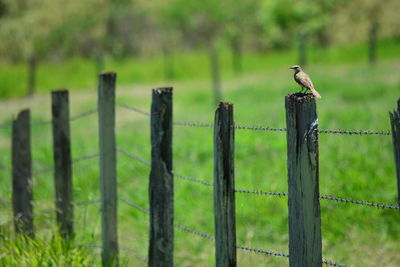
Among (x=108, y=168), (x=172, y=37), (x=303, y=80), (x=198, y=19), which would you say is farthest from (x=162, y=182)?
(x=198, y=19)

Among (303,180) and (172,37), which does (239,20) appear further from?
(303,180)

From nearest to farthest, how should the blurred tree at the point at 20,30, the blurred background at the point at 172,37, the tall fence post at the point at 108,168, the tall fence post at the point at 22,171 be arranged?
the tall fence post at the point at 108,168
the tall fence post at the point at 22,171
the blurred tree at the point at 20,30
the blurred background at the point at 172,37

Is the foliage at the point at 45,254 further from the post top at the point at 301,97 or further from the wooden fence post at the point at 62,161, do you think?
the post top at the point at 301,97

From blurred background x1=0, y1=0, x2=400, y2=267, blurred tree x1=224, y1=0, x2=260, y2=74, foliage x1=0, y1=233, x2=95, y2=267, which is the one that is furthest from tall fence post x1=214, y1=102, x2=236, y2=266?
blurred tree x1=224, y1=0, x2=260, y2=74

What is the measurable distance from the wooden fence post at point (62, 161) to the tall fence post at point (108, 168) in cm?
36

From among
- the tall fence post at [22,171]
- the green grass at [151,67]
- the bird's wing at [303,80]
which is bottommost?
the tall fence post at [22,171]

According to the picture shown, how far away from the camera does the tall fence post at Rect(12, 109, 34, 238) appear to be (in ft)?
16.1

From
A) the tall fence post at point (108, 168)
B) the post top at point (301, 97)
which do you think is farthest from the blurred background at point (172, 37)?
the post top at point (301, 97)

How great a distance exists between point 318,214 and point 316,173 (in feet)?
0.77

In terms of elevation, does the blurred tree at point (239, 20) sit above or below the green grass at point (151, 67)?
above

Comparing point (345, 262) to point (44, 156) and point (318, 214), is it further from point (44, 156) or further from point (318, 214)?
point (44, 156)

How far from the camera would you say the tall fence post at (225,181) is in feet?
10.6

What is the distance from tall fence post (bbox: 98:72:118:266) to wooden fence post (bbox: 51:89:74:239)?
0.36 meters

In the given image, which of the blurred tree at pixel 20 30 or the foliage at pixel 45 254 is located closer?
the foliage at pixel 45 254
